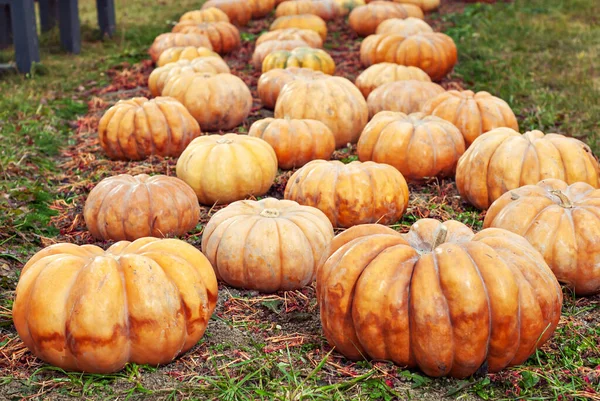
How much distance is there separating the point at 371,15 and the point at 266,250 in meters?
7.39

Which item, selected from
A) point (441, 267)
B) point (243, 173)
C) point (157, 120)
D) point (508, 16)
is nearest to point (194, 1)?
point (508, 16)

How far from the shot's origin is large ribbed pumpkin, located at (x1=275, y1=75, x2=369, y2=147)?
640 cm

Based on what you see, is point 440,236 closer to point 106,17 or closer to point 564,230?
point 564,230

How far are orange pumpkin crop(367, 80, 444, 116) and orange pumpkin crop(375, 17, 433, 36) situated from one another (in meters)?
3.01

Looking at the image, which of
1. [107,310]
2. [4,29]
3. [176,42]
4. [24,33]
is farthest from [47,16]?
[107,310]

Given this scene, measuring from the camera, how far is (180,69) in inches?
298

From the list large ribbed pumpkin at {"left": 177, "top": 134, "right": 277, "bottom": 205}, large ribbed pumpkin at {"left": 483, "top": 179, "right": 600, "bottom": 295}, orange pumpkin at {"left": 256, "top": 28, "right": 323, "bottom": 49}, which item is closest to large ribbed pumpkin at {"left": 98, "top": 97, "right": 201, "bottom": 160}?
large ribbed pumpkin at {"left": 177, "top": 134, "right": 277, "bottom": 205}

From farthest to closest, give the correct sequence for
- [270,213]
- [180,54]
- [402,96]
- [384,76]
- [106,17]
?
[106,17], [180,54], [384,76], [402,96], [270,213]

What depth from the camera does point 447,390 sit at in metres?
3.13

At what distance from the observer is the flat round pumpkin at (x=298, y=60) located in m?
8.14

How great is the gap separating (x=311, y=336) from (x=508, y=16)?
9.14 meters

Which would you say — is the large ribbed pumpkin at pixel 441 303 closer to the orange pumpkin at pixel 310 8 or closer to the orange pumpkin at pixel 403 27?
the orange pumpkin at pixel 403 27

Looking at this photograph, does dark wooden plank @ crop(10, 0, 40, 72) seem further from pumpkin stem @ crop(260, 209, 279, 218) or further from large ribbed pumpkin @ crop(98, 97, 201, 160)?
pumpkin stem @ crop(260, 209, 279, 218)

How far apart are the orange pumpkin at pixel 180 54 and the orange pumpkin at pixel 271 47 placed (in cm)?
56
